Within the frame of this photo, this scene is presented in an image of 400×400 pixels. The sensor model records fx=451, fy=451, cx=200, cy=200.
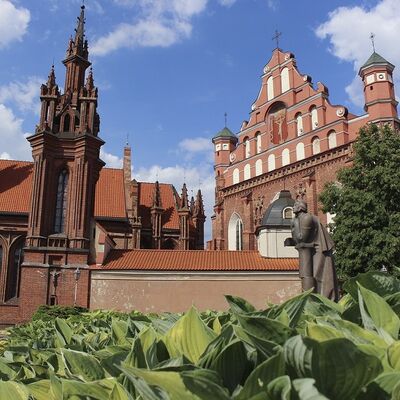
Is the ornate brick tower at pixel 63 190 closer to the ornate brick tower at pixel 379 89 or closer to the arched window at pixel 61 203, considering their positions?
the arched window at pixel 61 203

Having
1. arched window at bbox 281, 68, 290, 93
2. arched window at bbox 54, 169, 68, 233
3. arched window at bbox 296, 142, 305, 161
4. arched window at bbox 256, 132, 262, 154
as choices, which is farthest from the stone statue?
arched window at bbox 281, 68, 290, 93

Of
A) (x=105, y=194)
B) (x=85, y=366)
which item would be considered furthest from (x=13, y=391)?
(x=105, y=194)

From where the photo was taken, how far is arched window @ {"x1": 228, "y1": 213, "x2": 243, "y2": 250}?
2864 centimetres

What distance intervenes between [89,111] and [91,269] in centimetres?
843

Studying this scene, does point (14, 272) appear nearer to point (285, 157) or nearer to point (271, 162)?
point (271, 162)

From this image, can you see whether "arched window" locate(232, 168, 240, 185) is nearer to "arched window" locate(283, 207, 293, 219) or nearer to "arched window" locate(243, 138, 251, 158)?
"arched window" locate(243, 138, 251, 158)

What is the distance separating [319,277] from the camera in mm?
7289

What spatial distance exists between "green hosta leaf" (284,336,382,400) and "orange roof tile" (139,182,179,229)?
3104 cm

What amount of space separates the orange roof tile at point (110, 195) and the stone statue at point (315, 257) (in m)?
23.7

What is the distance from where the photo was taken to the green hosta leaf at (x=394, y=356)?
0.96 meters

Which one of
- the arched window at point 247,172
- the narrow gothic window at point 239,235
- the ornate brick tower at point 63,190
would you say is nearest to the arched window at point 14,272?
the ornate brick tower at point 63,190

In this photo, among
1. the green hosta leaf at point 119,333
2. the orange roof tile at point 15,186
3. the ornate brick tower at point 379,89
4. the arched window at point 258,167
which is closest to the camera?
the green hosta leaf at point 119,333

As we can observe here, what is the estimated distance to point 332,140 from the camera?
78.7ft

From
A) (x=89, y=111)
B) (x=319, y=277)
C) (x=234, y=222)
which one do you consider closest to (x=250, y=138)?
(x=234, y=222)
